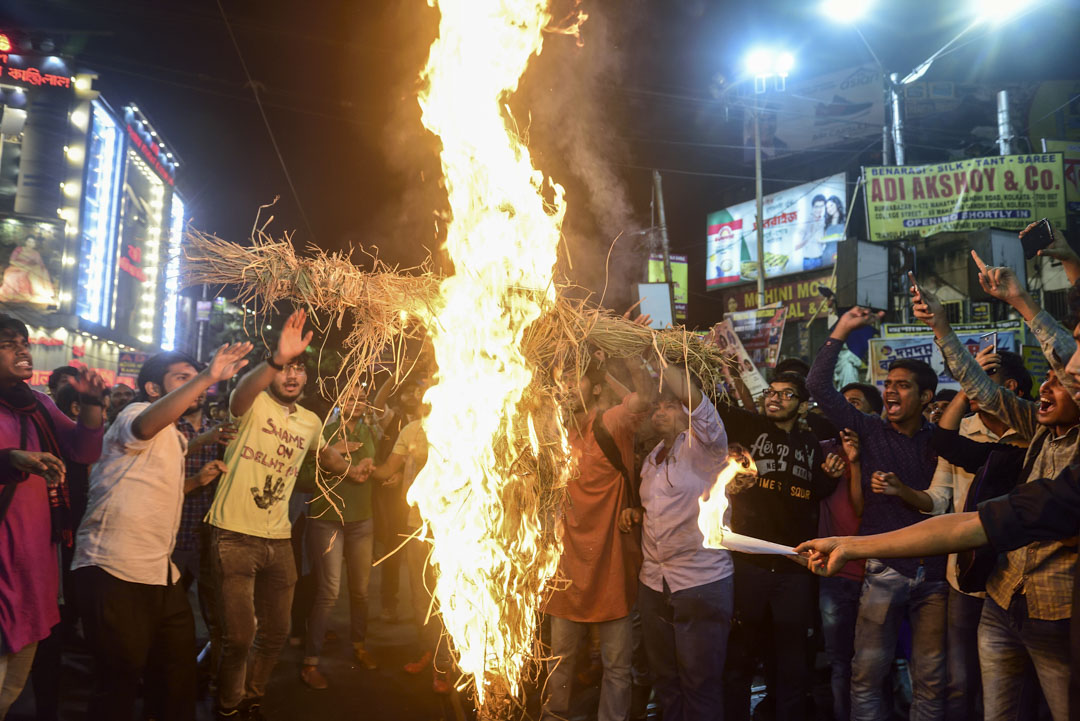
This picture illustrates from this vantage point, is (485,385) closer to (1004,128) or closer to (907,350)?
(907,350)

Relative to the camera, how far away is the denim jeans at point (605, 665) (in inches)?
180

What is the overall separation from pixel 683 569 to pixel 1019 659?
1.86 metres

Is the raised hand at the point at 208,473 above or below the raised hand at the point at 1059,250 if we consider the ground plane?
below

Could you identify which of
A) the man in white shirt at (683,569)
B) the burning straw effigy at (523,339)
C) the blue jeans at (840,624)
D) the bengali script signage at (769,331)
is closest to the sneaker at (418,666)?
→ the man in white shirt at (683,569)

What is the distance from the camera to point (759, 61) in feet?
86.6

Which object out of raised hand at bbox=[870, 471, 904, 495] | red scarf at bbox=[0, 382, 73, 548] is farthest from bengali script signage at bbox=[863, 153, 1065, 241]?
red scarf at bbox=[0, 382, 73, 548]

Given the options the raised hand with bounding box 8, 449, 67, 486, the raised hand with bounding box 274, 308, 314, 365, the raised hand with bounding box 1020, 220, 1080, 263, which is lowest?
the raised hand with bounding box 8, 449, 67, 486

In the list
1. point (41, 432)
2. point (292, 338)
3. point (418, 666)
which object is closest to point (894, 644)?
point (418, 666)

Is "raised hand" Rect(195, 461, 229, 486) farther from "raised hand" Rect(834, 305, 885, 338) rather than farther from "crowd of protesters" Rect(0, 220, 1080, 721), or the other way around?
"raised hand" Rect(834, 305, 885, 338)

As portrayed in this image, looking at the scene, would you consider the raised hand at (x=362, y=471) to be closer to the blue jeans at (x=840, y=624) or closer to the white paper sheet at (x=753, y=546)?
the blue jeans at (x=840, y=624)

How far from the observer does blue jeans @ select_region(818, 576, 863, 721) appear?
5.31 m

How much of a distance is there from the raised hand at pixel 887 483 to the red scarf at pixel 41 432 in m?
5.18

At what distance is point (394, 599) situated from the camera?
8352 mm

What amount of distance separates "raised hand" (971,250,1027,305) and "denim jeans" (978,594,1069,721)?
1732 mm
